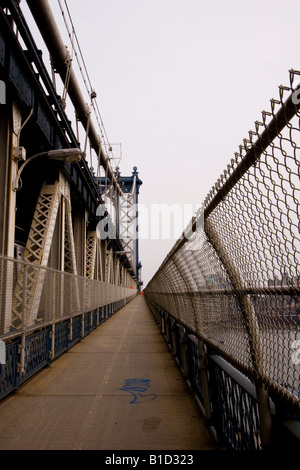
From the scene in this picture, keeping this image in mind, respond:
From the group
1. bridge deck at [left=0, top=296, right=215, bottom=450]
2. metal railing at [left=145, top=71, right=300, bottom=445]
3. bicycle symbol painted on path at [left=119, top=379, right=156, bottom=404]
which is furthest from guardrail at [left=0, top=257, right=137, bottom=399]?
metal railing at [left=145, top=71, right=300, bottom=445]

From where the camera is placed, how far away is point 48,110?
7.95 meters

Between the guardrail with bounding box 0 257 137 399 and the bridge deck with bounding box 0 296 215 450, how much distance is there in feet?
0.95

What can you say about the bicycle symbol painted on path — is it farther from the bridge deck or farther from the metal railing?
the metal railing

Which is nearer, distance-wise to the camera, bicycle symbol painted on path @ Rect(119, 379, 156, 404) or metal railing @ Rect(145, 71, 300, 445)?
metal railing @ Rect(145, 71, 300, 445)

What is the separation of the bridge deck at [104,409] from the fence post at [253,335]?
148cm

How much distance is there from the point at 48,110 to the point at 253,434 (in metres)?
7.38

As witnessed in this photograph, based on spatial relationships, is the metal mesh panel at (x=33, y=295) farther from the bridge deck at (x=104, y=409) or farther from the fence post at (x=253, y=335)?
the fence post at (x=253, y=335)

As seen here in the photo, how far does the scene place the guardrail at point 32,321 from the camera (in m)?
4.86

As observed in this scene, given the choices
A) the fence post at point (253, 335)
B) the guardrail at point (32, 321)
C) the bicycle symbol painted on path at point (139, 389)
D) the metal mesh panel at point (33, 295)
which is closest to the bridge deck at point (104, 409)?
the bicycle symbol painted on path at point (139, 389)

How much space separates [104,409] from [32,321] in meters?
2.37

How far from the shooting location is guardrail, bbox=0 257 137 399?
4.86 m

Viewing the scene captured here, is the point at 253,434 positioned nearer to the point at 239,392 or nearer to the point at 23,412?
the point at 239,392
